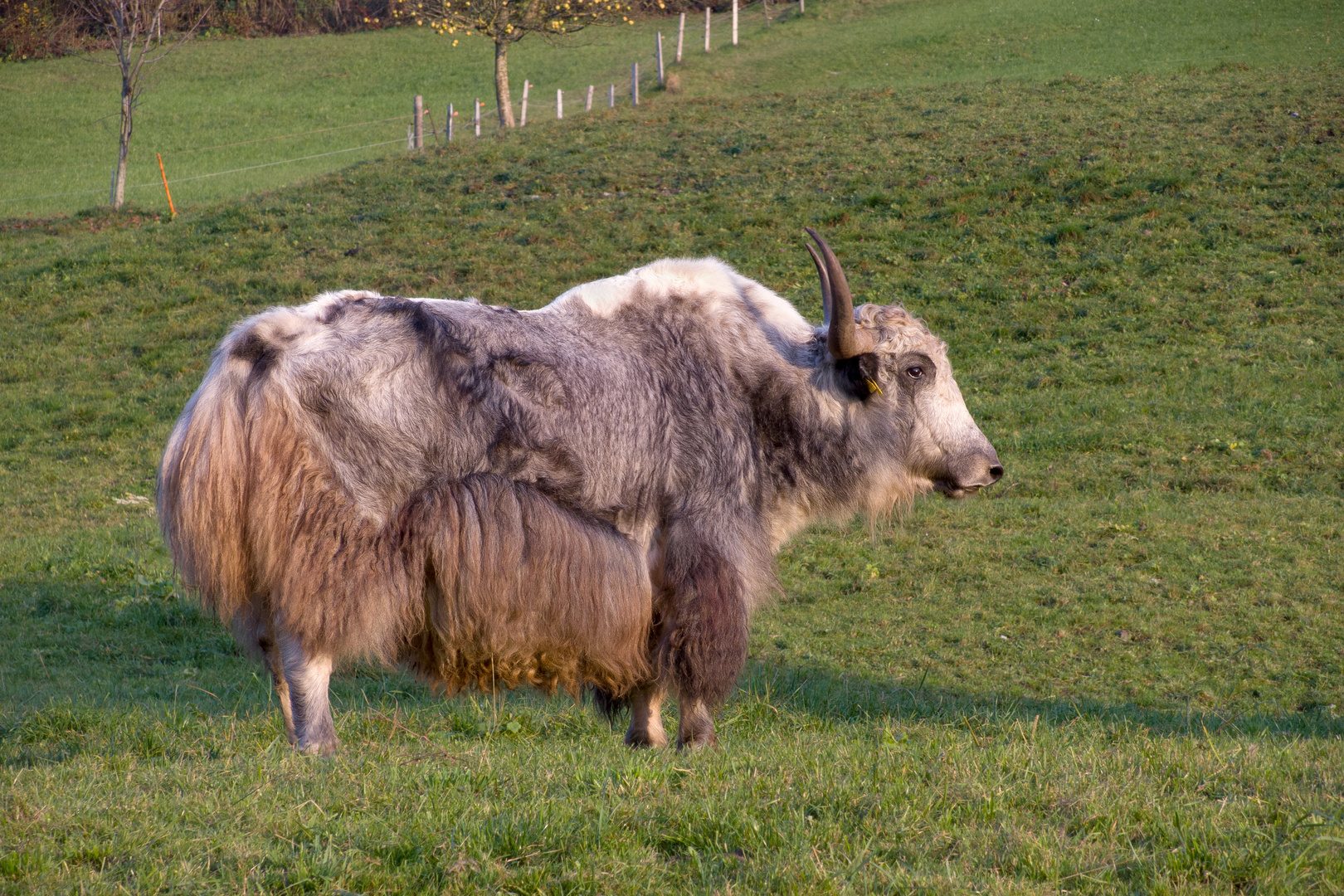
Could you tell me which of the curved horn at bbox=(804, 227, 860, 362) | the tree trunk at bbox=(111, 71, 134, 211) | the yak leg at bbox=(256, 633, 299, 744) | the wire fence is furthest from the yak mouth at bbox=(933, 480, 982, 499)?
the wire fence

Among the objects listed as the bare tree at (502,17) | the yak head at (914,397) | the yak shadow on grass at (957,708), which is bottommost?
the yak shadow on grass at (957,708)

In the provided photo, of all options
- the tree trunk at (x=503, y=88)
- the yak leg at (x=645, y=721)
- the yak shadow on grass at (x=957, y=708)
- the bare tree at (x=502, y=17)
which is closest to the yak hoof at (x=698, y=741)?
the yak leg at (x=645, y=721)

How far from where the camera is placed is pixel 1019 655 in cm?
800

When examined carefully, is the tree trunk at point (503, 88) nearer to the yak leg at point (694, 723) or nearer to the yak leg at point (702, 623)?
the yak leg at point (702, 623)

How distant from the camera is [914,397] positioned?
571 centimetres

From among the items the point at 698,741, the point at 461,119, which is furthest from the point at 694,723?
the point at 461,119

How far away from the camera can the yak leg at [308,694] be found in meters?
4.66

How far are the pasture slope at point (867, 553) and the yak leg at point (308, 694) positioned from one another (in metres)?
0.16

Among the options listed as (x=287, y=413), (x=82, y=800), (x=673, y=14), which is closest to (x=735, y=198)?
(x=287, y=413)

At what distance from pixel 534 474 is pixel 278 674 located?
1401 mm

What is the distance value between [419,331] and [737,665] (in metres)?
1.95

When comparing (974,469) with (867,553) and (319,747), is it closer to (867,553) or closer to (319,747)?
(319,747)

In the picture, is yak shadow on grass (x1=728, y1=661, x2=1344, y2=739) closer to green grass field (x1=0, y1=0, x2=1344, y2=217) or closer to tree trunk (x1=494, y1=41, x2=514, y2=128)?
green grass field (x1=0, y1=0, x2=1344, y2=217)

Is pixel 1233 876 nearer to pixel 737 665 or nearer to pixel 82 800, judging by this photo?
pixel 737 665
